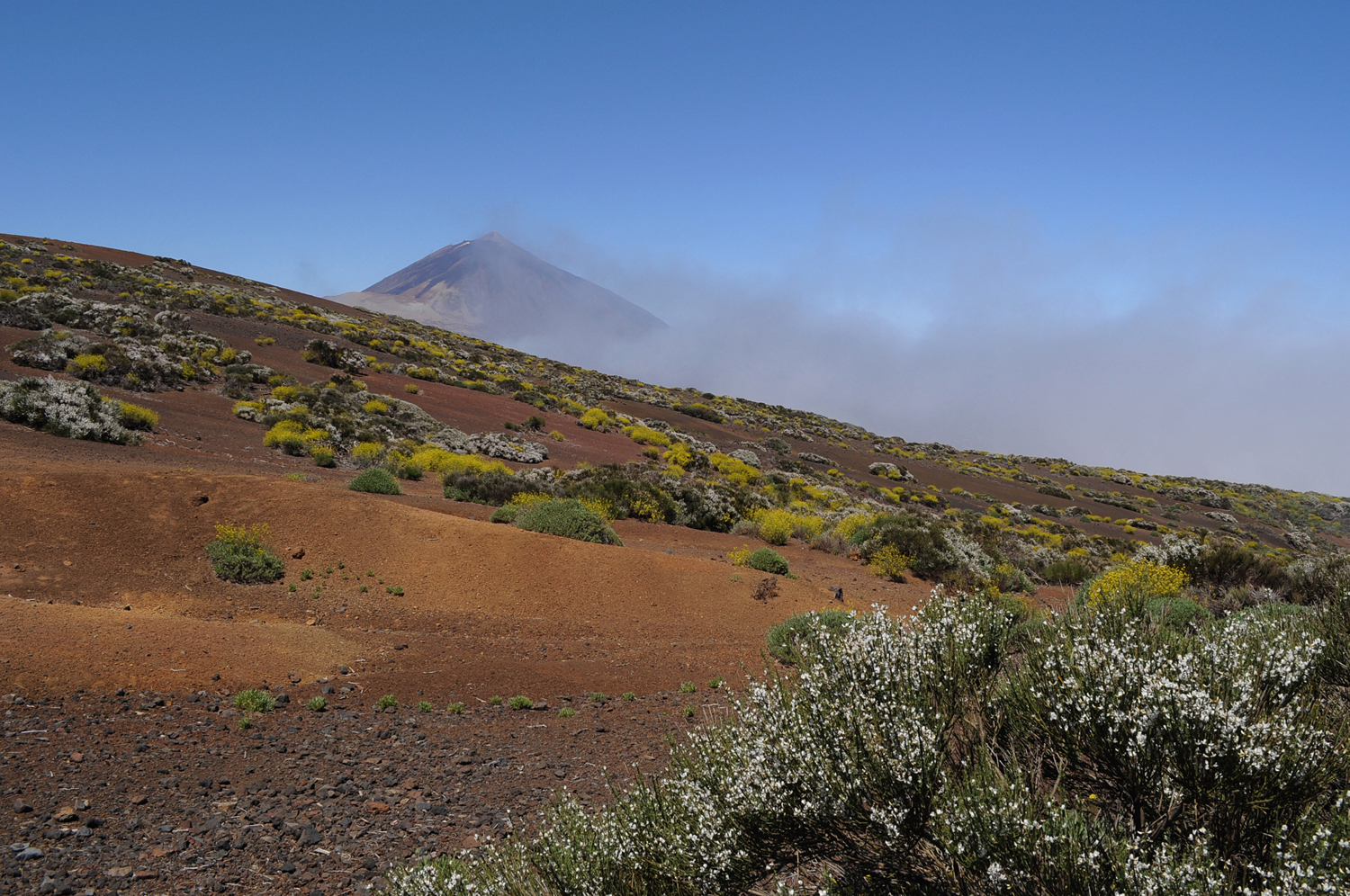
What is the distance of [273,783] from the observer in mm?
4883

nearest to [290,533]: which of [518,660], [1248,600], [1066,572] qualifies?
[518,660]

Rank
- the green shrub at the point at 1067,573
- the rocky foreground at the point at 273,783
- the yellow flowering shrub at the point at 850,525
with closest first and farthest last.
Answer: the rocky foreground at the point at 273,783 < the green shrub at the point at 1067,573 < the yellow flowering shrub at the point at 850,525

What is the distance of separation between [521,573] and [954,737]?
8240 mm

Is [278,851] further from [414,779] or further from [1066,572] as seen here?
[1066,572]

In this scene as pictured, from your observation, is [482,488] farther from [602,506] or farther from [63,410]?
[63,410]

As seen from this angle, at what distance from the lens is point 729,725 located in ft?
11.6

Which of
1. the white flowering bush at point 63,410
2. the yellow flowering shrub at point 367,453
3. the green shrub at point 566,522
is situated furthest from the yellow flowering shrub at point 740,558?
the white flowering bush at point 63,410

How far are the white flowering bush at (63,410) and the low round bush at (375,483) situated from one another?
5.13 m

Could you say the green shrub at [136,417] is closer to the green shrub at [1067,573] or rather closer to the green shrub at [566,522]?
the green shrub at [566,522]

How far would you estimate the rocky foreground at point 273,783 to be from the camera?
3885 millimetres

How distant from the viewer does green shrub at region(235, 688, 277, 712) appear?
6.01 meters

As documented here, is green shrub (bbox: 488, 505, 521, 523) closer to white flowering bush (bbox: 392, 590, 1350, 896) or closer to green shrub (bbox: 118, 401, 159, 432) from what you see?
green shrub (bbox: 118, 401, 159, 432)

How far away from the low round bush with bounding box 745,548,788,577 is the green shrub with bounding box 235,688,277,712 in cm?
823

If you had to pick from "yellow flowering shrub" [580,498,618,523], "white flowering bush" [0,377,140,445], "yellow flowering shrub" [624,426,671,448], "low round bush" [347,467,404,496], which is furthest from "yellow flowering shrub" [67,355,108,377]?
"yellow flowering shrub" [624,426,671,448]
